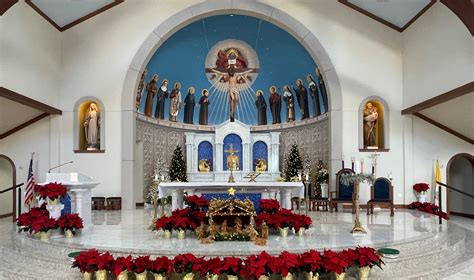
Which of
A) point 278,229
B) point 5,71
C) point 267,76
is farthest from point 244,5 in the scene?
point 278,229

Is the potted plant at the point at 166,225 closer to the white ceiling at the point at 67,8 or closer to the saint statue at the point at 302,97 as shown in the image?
the white ceiling at the point at 67,8

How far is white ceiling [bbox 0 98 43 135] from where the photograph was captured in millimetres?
12008

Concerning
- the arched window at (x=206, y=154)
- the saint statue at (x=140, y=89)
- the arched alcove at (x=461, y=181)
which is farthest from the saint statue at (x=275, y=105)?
the arched alcove at (x=461, y=181)

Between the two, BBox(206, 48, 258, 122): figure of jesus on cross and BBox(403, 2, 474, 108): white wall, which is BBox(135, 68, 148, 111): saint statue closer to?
BBox(206, 48, 258, 122): figure of jesus on cross

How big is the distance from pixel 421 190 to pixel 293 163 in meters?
4.59

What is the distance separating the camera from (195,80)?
1688 centimetres

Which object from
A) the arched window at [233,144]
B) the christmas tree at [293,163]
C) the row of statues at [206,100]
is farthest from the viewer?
the arched window at [233,144]

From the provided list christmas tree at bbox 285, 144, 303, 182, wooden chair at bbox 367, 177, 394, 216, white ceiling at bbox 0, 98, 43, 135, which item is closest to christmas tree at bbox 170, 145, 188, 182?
christmas tree at bbox 285, 144, 303, 182

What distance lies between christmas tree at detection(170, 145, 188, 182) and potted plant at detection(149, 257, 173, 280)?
9813 mm

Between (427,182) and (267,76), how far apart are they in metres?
7.28

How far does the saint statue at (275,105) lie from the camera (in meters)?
16.8

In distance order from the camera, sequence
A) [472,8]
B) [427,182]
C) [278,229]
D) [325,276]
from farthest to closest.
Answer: [427,182]
[472,8]
[278,229]
[325,276]

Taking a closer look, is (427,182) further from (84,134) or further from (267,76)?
(84,134)

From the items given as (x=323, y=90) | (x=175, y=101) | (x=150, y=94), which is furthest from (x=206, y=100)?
(x=323, y=90)
